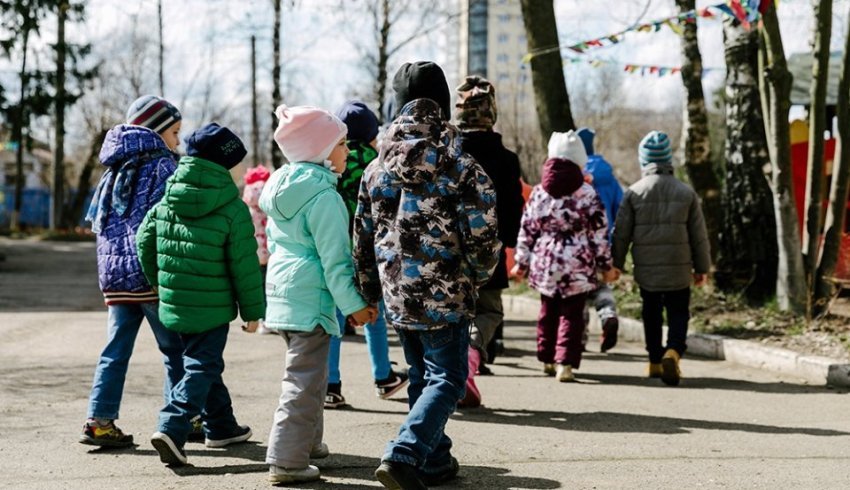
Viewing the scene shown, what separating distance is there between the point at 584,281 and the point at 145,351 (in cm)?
388

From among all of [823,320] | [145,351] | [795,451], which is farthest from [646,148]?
[145,351]

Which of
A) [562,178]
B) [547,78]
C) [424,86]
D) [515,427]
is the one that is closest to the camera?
[424,86]

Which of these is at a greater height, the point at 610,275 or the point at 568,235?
the point at 568,235

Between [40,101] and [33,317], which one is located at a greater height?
[40,101]

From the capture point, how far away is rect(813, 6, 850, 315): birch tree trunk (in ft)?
31.8

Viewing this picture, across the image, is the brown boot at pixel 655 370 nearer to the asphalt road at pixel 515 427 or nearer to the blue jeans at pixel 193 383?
the asphalt road at pixel 515 427

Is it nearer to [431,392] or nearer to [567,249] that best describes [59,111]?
[567,249]

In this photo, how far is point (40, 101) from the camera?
1130 inches

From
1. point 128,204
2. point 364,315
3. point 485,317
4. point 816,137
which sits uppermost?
point 816,137

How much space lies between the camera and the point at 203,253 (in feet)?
16.1

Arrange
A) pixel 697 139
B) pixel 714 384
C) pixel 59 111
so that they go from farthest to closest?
1. pixel 59 111
2. pixel 697 139
3. pixel 714 384

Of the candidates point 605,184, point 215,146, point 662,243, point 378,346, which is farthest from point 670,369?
point 215,146

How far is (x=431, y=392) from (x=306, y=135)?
132cm

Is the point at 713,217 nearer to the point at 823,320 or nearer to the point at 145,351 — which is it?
the point at 823,320
